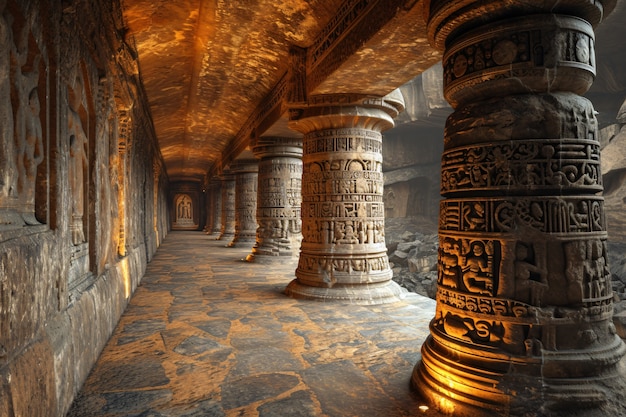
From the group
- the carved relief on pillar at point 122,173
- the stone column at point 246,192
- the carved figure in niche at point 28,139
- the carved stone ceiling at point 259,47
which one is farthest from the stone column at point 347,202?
the stone column at point 246,192

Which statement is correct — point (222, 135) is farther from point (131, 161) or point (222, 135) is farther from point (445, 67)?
point (445, 67)

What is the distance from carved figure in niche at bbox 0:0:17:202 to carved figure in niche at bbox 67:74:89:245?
112cm

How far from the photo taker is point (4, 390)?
66.6 inches

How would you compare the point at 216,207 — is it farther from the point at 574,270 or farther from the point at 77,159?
the point at 574,270

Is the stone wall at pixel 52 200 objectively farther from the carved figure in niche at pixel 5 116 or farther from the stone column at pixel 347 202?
the stone column at pixel 347 202

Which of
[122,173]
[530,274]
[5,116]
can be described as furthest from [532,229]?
[122,173]

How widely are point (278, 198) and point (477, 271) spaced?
6808 mm

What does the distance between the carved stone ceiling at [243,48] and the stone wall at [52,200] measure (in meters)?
1.06

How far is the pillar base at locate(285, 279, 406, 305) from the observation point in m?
5.35

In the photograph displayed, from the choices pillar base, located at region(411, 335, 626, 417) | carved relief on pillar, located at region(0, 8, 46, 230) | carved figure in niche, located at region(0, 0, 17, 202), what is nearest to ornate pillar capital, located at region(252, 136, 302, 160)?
carved relief on pillar, located at region(0, 8, 46, 230)

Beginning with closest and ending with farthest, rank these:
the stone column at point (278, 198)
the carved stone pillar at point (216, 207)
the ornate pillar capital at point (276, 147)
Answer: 1. the ornate pillar capital at point (276, 147)
2. the stone column at point (278, 198)
3. the carved stone pillar at point (216, 207)

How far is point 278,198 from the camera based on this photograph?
9047 millimetres

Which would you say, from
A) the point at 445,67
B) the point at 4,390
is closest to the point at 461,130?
the point at 445,67

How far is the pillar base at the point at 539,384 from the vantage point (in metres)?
2.21
